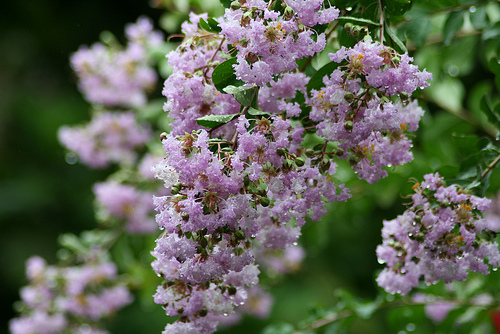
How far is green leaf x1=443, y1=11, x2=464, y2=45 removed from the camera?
1406 mm

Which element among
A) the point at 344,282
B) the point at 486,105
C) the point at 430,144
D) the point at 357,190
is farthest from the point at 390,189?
the point at 344,282

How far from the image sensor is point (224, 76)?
95cm

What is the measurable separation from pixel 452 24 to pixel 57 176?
171 inches

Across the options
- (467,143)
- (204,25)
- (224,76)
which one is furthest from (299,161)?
(467,143)

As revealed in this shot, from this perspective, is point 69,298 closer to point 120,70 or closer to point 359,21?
point 120,70

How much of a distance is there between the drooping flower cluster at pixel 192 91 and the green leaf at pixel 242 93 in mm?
51

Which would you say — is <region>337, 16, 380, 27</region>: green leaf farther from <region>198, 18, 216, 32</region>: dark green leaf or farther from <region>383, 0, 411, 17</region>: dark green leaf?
<region>198, 18, 216, 32</region>: dark green leaf

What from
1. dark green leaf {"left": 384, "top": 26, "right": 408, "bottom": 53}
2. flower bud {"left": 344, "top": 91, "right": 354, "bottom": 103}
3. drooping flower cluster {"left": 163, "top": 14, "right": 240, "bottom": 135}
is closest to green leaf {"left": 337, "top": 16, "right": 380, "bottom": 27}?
dark green leaf {"left": 384, "top": 26, "right": 408, "bottom": 53}

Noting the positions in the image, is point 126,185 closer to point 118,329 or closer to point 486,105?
point 486,105

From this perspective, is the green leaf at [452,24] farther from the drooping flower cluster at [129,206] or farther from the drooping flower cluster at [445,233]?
the drooping flower cluster at [129,206]

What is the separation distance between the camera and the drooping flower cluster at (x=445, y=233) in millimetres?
952

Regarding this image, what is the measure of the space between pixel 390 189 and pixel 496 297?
1.64ft

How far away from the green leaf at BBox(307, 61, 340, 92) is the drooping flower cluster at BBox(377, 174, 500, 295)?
27 cm

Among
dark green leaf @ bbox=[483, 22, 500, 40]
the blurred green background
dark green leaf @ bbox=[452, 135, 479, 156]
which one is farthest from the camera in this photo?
the blurred green background
